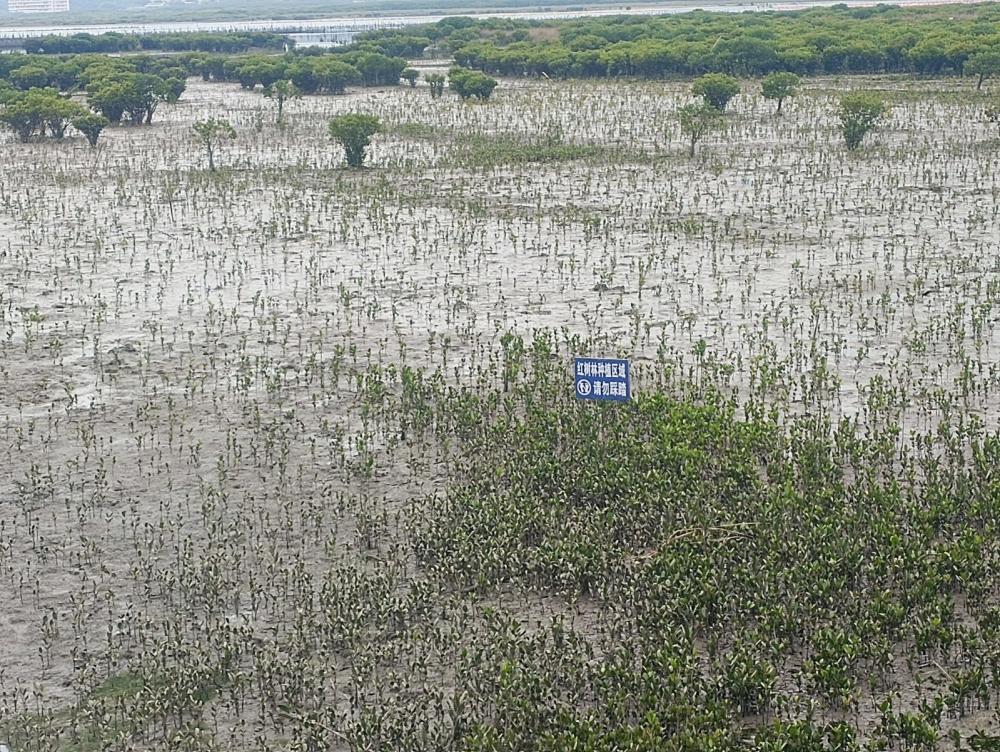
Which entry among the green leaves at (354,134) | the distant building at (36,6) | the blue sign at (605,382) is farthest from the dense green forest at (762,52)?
the distant building at (36,6)

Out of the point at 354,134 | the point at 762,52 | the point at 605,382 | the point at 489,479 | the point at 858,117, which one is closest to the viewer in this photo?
the point at 489,479

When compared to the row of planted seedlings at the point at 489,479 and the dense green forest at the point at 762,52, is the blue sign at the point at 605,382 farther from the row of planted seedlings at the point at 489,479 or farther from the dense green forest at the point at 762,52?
the dense green forest at the point at 762,52

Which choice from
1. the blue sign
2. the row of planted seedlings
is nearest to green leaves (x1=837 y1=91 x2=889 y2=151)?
the row of planted seedlings

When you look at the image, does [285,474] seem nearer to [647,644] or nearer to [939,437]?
[647,644]

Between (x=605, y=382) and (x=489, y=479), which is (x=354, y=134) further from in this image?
(x=489, y=479)

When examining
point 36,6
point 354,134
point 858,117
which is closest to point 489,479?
point 354,134
